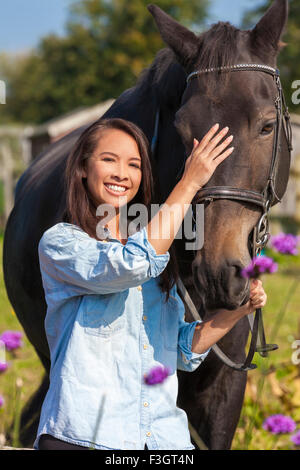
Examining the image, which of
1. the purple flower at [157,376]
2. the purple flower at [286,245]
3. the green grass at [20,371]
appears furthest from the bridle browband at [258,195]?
the green grass at [20,371]

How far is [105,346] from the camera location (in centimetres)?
210

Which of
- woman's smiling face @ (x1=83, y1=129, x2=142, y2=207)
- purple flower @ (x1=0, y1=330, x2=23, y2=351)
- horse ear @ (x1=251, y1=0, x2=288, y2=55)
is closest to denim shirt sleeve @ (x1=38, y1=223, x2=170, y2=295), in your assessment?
woman's smiling face @ (x1=83, y1=129, x2=142, y2=207)

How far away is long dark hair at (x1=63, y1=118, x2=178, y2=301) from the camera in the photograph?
2.23 m

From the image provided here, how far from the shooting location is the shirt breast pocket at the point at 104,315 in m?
2.11

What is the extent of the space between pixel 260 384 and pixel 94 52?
42.1 m

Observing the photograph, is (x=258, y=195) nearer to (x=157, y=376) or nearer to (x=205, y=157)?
(x=205, y=157)

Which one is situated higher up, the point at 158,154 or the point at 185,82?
the point at 185,82

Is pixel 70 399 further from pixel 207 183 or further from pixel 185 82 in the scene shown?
pixel 185 82

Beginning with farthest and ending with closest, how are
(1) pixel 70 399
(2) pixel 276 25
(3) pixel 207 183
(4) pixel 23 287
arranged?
(4) pixel 23 287, (2) pixel 276 25, (3) pixel 207 183, (1) pixel 70 399

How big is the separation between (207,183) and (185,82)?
0.70 m

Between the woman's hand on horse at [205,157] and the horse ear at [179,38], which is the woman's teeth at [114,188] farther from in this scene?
the horse ear at [179,38]

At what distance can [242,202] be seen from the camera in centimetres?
228

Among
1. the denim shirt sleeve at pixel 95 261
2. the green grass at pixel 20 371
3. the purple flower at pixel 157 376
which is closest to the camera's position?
the purple flower at pixel 157 376

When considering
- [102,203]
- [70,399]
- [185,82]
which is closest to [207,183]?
→ [102,203]
